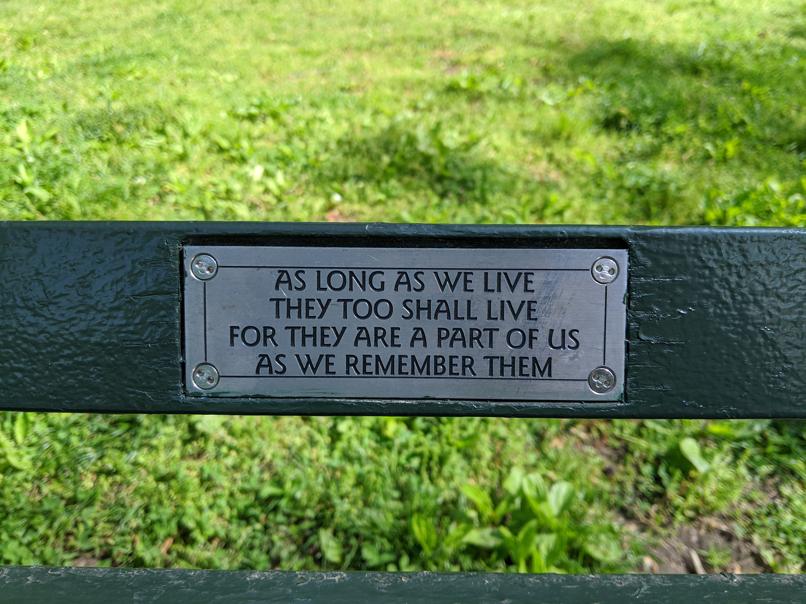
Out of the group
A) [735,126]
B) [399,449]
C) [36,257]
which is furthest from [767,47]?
[36,257]

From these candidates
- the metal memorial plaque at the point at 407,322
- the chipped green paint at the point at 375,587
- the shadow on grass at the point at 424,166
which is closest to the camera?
the chipped green paint at the point at 375,587

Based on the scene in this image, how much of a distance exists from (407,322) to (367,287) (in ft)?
0.26

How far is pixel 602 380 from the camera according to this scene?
1300mm

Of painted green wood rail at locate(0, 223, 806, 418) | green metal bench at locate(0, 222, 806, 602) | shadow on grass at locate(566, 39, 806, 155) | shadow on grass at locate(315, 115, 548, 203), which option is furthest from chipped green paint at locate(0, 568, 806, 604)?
shadow on grass at locate(566, 39, 806, 155)

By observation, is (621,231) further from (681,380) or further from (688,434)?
(688,434)

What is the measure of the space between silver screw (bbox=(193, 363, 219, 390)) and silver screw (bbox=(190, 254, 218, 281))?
138 millimetres

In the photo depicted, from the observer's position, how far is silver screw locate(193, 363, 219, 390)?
1.30 metres

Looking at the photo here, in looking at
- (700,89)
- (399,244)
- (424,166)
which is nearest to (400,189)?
(424,166)

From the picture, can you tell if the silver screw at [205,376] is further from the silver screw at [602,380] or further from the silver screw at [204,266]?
the silver screw at [602,380]

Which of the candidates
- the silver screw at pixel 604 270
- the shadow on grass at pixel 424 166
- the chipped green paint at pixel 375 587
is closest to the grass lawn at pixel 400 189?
the shadow on grass at pixel 424 166

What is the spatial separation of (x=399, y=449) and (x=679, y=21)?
21.5 ft

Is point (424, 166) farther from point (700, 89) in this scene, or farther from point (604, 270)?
point (604, 270)

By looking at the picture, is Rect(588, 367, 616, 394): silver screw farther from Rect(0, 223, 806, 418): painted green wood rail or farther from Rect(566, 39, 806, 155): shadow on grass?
Rect(566, 39, 806, 155): shadow on grass

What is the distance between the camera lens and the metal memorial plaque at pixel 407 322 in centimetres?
126
